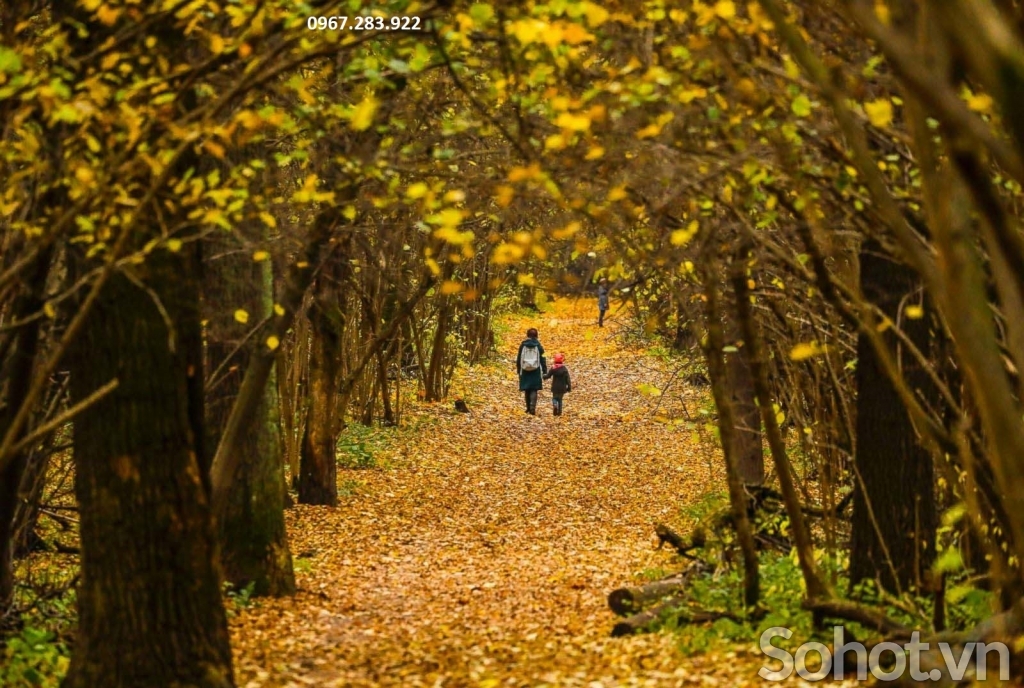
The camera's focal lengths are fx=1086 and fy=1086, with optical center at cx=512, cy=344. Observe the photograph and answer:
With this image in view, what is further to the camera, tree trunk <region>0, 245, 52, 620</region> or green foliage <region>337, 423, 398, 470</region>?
green foliage <region>337, 423, 398, 470</region>

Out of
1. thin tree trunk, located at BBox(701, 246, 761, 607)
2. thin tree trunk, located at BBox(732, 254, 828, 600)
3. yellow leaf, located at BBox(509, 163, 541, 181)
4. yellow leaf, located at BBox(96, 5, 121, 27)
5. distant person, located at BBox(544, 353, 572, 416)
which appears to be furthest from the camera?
distant person, located at BBox(544, 353, 572, 416)

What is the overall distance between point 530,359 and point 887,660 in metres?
19.1

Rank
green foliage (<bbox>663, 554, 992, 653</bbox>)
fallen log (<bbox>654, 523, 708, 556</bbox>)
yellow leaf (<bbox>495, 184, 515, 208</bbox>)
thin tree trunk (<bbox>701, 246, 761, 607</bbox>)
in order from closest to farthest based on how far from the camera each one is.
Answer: yellow leaf (<bbox>495, 184, 515, 208</bbox>) → green foliage (<bbox>663, 554, 992, 653</bbox>) → thin tree trunk (<bbox>701, 246, 761, 607</bbox>) → fallen log (<bbox>654, 523, 708, 556</bbox>)

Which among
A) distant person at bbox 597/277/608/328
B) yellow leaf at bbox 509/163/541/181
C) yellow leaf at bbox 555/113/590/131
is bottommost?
distant person at bbox 597/277/608/328

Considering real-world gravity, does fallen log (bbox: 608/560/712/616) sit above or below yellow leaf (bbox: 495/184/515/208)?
below

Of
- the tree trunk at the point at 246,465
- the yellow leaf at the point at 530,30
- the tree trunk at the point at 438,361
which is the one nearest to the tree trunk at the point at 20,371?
the tree trunk at the point at 246,465

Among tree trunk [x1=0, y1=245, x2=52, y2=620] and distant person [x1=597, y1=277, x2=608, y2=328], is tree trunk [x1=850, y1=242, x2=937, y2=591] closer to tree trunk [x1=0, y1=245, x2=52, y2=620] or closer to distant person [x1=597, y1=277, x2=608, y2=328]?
distant person [x1=597, y1=277, x2=608, y2=328]

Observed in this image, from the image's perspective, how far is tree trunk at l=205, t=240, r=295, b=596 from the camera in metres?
9.52

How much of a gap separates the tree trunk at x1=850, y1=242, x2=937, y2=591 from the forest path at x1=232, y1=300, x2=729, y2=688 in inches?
58.3

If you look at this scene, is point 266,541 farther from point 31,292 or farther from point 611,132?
point 611,132

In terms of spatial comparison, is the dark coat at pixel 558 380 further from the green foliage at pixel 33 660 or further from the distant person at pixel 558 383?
the green foliage at pixel 33 660

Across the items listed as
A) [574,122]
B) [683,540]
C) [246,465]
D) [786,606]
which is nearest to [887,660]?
[786,606]

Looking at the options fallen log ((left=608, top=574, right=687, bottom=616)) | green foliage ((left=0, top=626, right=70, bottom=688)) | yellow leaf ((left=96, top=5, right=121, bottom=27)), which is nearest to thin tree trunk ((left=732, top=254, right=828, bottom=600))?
fallen log ((left=608, top=574, right=687, bottom=616))

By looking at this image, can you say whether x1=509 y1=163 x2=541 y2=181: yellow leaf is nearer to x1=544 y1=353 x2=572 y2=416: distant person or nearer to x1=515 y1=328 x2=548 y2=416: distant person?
x1=515 y1=328 x2=548 y2=416: distant person
